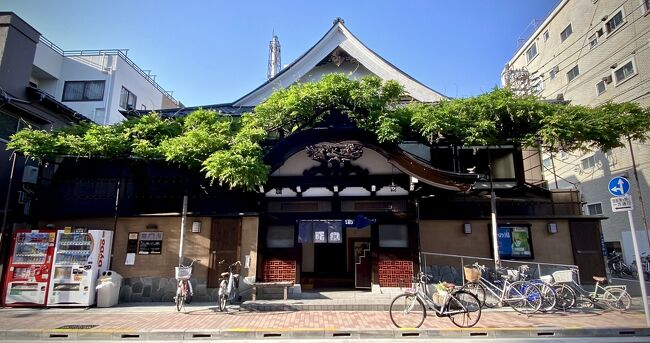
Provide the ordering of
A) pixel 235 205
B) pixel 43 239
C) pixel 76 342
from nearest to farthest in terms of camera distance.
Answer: pixel 76 342 → pixel 43 239 → pixel 235 205

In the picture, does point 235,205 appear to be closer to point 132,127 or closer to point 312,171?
point 312,171

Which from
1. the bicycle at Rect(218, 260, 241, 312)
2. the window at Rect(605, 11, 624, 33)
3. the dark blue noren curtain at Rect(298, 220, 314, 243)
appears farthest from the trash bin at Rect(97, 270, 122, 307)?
the window at Rect(605, 11, 624, 33)

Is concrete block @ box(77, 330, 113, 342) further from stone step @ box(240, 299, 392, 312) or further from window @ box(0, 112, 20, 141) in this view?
window @ box(0, 112, 20, 141)

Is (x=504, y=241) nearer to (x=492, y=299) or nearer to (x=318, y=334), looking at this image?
(x=492, y=299)

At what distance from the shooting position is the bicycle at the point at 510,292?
32.3 feet

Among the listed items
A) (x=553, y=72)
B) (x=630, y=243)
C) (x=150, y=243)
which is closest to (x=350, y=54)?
(x=150, y=243)

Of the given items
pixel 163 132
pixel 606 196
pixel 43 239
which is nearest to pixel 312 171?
pixel 163 132

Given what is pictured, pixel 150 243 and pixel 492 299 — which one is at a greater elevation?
pixel 150 243

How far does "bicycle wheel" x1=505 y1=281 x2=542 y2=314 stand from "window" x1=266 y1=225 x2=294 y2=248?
7.46 meters

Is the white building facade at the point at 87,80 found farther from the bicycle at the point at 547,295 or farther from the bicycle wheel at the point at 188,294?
the bicycle at the point at 547,295

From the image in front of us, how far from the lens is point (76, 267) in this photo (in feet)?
37.6

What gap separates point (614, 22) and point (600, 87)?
440 cm

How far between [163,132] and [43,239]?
213 inches

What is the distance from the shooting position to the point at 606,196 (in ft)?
75.3
